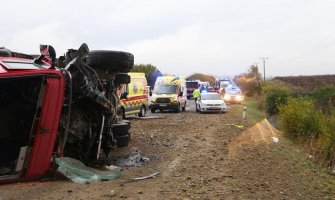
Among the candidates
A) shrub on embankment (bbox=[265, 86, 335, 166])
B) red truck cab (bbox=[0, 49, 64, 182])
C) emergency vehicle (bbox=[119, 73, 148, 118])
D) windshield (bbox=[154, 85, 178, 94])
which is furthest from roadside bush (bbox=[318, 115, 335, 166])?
windshield (bbox=[154, 85, 178, 94])

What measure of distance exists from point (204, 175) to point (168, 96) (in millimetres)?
18057

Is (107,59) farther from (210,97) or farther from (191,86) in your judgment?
(191,86)

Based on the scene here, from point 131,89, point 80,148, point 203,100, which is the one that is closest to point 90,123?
point 80,148

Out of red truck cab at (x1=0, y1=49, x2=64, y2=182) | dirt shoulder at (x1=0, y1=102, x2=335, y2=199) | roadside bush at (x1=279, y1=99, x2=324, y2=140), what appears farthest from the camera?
roadside bush at (x1=279, y1=99, x2=324, y2=140)

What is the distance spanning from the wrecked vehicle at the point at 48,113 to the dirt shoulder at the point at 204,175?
1.67 ft

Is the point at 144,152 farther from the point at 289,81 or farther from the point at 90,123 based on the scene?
the point at 289,81

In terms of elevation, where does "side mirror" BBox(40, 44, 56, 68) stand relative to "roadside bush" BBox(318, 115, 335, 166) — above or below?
above

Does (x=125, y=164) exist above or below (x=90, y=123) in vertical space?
below

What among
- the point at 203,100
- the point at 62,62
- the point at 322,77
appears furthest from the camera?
the point at 322,77

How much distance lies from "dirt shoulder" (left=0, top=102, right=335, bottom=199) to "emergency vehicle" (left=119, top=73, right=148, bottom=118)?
6.72m

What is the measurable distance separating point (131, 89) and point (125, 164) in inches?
444

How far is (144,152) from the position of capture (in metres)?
9.48

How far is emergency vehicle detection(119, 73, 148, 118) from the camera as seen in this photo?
18744mm

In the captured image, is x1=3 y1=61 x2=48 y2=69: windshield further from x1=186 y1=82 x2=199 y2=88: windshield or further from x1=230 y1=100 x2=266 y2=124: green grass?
x1=186 y1=82 x2=199 y2=88: windshield
